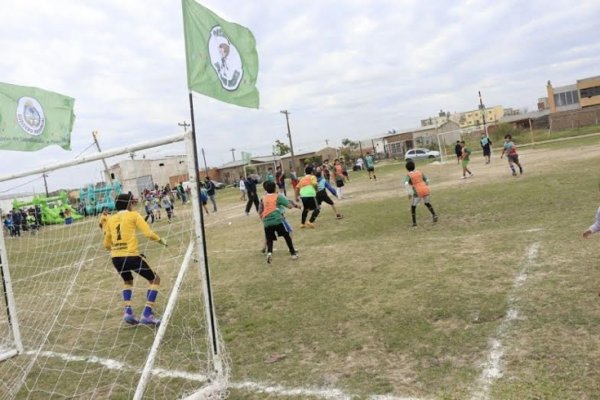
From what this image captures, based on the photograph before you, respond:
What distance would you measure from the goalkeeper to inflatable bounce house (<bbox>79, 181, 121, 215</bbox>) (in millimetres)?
467

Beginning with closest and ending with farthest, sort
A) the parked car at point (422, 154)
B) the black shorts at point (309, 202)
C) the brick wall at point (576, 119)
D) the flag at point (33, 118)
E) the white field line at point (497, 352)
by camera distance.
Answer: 1. the white field line at point (497, 352)
2. the flag at point (33, 118)
3. the black shorts at point (309, 202)
4. the parked car at point (422, 154)
5. the brick wall at point (576, 119)

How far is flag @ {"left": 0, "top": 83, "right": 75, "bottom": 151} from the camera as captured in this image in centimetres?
652

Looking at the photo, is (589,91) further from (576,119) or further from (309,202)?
(309,202)

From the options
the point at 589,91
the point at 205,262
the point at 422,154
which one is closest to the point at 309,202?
the point at 205,262

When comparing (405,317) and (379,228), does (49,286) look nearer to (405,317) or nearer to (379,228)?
(379,228)

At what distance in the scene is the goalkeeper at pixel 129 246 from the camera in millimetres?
6293

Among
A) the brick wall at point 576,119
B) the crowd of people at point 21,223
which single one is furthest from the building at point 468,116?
the crowd of people at point 21,223

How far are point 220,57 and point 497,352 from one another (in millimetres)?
3699

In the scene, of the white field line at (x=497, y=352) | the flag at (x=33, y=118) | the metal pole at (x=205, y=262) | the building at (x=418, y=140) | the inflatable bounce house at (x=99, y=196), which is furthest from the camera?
the building at (x=418, y=140)

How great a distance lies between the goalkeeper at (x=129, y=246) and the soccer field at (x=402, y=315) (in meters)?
0.31

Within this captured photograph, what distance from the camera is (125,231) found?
6.29m

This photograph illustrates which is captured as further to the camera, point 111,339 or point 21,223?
point 21,223

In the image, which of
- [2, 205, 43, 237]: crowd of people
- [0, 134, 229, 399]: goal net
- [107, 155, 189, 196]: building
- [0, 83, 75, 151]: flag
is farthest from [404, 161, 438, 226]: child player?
[2, 205, 43, 237]: crowd of people

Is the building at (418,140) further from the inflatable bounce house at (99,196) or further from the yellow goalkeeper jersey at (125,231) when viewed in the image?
the yellow goalkeeper jersey at (125,231)
